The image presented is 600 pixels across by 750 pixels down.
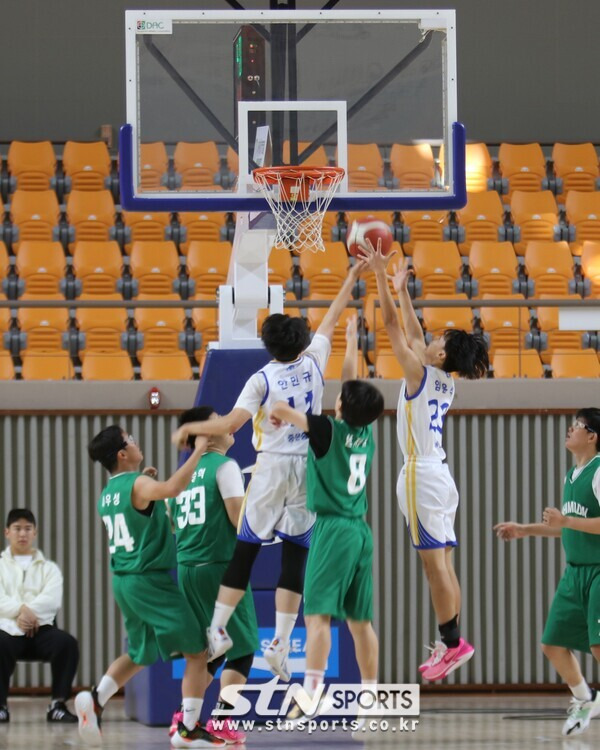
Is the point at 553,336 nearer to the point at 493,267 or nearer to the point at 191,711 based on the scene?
the point at 493,267

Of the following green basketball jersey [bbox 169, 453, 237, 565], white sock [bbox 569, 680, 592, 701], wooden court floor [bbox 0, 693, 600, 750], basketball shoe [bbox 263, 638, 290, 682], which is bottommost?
wooden court floor [bbox 0, 693, 600, 750]

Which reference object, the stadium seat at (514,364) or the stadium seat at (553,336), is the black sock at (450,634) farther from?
the stadium seat at (553,336)

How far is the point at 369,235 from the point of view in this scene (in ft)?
25.6

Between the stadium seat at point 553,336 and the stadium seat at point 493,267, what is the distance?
3.73 ft

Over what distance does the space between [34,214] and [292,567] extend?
8227 mm

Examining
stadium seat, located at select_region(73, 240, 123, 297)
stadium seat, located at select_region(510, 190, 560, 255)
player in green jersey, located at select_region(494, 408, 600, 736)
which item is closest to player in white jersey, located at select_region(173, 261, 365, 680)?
player in green jersey, located at select_region(494, 408, 600, 736)

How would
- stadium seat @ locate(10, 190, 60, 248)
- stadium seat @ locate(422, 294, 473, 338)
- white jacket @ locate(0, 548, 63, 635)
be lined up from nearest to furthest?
white jacket @ locate(0, 548, 63, 635) < stadium seat @ locate(422, 294, 473, 338) < stadium seat @ locate(10, 190, 60, 248)

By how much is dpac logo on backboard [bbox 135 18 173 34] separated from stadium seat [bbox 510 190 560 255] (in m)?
7.26

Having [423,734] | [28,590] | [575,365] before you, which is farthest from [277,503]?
[575,365]

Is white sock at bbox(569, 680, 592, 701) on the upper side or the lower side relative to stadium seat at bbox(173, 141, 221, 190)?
lower

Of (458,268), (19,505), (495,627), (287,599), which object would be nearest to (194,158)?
(287,599)

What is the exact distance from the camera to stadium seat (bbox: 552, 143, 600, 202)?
16344mm

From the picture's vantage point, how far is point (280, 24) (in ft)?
28.5

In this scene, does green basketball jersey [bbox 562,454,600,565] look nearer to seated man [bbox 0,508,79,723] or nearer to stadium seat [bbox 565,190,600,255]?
seated man [bbox 0,508,79,723]
